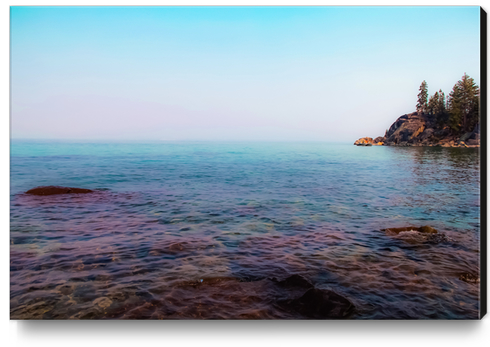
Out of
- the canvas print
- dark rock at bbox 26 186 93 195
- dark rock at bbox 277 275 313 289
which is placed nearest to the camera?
the canvas print

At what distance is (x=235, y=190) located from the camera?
1248cm

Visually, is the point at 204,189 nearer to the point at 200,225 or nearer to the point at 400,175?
the point at 200,225

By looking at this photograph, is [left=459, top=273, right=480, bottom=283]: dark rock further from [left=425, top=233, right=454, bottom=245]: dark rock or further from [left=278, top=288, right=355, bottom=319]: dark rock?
[left=278, top=288, right=355, bottom=319]: dark rock

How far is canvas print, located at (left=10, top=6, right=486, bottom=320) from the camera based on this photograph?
482cm

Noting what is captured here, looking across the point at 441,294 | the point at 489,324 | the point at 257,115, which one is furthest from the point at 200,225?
the point at 489,324

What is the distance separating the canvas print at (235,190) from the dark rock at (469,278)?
1.6 inches

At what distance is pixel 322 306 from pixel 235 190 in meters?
8.19

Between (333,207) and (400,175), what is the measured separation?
8291mm

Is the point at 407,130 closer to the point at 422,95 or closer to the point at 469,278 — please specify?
the point at 422,95

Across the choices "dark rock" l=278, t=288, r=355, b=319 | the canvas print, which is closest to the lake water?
the canvas print

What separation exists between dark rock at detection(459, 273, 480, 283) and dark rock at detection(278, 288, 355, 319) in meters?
2.22

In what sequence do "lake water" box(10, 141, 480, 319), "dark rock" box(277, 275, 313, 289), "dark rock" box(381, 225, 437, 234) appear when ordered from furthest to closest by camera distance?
1. "dark rock" box(381, 225, 437, 234)
2. "dark rock" box(277, 275, 313, 289)
3. "lake water" box(10, 141, 480, 319)

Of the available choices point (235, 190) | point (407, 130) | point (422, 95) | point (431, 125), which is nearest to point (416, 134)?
point (407, 130)

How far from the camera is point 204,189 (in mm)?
12438
